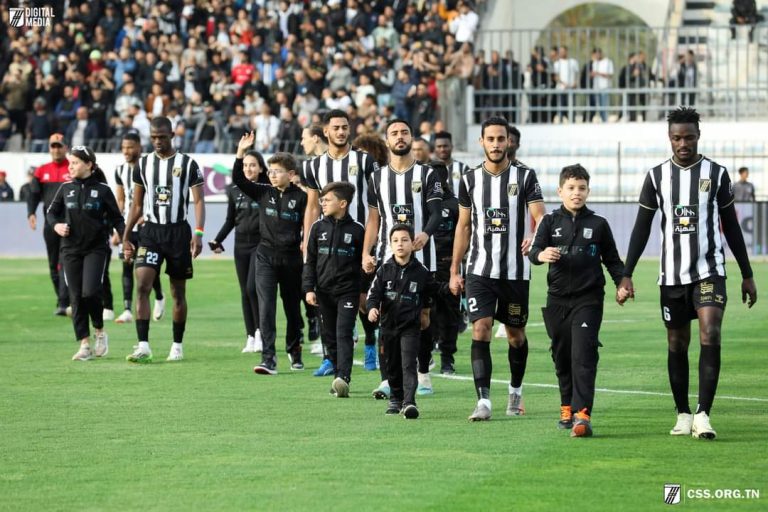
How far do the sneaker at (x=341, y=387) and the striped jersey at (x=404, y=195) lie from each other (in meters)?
0.97

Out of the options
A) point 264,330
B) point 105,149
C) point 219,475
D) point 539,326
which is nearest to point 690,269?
point 219,475

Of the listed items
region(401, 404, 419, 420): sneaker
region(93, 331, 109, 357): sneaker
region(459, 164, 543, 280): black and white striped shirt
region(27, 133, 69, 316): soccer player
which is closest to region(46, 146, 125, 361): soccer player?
region(93, 331, 109, 357): sneaker

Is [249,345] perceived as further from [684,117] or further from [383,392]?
[684,117]

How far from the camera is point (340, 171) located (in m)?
12.4

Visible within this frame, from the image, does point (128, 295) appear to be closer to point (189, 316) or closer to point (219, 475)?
point (189, 316)

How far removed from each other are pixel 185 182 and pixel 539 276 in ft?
38.1

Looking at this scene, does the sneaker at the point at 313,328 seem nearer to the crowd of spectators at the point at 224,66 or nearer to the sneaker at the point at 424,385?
the sneaker at the point at 424,385

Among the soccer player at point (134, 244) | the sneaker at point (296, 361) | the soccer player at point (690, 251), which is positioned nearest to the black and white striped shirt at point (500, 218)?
the soccer player at point (690, 251)

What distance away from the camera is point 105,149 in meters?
30.9

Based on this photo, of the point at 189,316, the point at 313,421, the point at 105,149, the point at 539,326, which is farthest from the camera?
the point at 105,149

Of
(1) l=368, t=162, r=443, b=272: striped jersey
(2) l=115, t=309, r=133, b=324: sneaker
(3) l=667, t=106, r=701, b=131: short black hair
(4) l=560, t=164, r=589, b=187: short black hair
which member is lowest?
(2) l=115, t=309, r=133, b=324: sneaker

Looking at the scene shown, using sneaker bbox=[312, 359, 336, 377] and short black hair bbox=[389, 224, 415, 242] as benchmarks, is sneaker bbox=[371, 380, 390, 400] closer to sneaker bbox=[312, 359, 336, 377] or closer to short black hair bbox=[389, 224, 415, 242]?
short black hair bbox=[389, 224, 415, 242]

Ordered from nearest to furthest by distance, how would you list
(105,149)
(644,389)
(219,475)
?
(219,475) → (644,389) → (105,149)

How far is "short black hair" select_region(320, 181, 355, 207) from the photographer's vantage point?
11.5 metres
